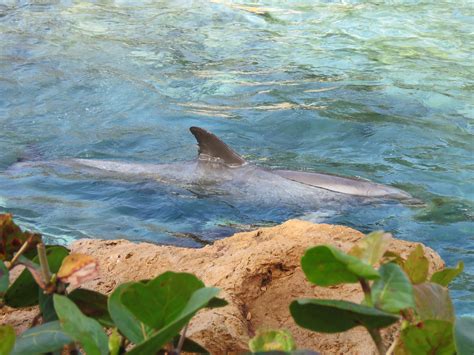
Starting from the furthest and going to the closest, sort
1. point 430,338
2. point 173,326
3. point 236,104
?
point 236,104, point 430,338, point 173,326

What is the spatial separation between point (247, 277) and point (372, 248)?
5.04 ft

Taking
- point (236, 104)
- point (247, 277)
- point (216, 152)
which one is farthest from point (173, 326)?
point (236, 104)

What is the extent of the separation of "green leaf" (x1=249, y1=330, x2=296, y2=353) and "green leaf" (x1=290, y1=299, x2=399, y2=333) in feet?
0.17

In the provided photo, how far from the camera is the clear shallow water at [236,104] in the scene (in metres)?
6.06

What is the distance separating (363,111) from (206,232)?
10.9 ft

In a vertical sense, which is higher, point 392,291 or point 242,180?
point 392,291

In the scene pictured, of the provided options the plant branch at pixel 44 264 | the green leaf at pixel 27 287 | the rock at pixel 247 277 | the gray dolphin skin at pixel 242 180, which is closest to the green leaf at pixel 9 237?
the green leaf at pixel 27 287

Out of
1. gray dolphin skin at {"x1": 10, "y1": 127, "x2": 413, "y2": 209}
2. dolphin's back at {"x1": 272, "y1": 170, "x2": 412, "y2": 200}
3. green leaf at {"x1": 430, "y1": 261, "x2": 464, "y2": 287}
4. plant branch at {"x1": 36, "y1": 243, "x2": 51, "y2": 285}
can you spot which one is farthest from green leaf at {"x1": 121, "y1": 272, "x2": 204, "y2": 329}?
dolphin's back at {"x1": 272, "y1": 170, "x2": 412, "y2": 200}

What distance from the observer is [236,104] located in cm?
880

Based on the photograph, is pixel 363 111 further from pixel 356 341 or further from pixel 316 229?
pixel 356 341

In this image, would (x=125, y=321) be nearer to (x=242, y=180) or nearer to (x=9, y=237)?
(x=9, y=237)

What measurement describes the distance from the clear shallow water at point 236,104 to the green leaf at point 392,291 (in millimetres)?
3495

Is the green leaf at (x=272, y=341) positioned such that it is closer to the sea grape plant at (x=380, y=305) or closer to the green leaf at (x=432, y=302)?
the sea grape plant at (x=380, y=305)

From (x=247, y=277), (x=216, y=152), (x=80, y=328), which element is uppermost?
(x=80, y=328)
